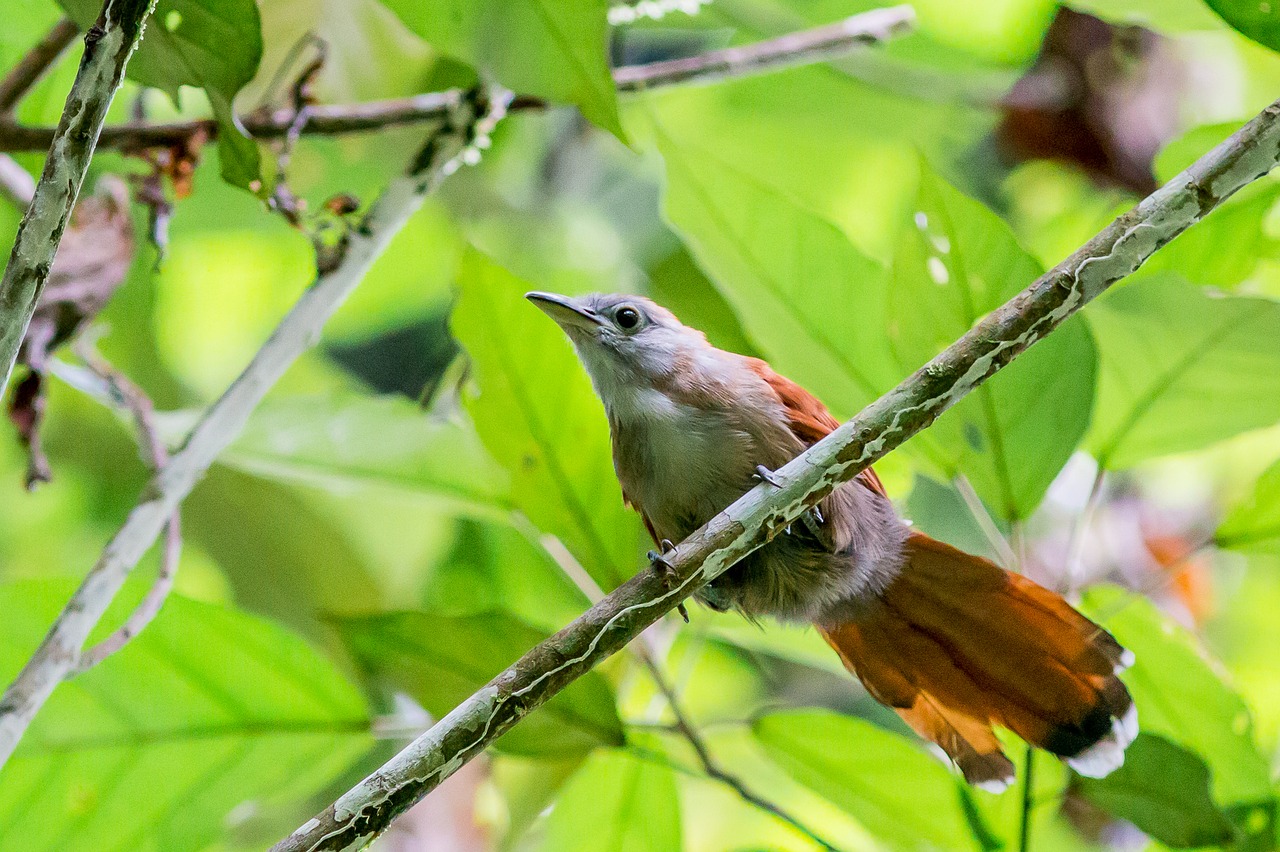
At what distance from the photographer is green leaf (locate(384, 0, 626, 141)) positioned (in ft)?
4.96

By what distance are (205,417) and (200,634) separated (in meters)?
0.35

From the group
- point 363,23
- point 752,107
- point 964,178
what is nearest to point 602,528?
point 363,23

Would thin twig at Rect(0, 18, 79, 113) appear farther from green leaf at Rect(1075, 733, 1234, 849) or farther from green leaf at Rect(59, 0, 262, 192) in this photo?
green leaf at Rect(1075, 733, 1234, 849)

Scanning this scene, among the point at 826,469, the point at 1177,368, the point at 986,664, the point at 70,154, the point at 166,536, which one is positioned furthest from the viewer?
the point at 166,536

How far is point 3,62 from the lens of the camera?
7.06 ft

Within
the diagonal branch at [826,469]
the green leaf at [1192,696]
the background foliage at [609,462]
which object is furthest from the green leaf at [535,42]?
the green leaf at [1192,696]

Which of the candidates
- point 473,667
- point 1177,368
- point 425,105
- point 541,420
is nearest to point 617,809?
point 473,667

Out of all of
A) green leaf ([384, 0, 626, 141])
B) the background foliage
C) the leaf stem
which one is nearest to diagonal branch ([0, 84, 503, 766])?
the background foliage

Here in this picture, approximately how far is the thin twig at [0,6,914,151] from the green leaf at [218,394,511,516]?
503mm

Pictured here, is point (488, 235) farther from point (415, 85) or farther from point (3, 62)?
point (3, 62)

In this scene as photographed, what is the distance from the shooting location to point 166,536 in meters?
1.91

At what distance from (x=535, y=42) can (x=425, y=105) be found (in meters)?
0.44

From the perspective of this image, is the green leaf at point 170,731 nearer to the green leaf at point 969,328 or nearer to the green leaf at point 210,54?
the green leaf at point 210,54

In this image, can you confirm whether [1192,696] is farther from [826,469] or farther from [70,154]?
[70,154]
